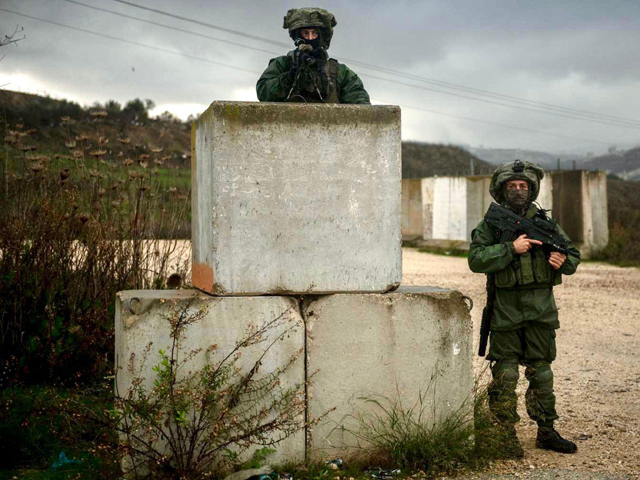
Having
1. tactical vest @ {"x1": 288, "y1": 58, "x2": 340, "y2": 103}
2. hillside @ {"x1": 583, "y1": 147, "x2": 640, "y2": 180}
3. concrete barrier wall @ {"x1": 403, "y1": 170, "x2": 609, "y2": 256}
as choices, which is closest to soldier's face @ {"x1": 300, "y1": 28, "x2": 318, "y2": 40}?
tactical vest @ {"x1": 288, "y1": 58, "x2": 340, "y2": 103}

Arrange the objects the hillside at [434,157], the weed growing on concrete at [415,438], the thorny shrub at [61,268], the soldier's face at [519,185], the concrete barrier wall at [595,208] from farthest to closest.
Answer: the hillside at [434,157] < the concrete barrier wall at [595,208] < the thorny shrub at [61,268] < the soldier's face at [519,185] < the weed growing on concrete at [415,438]

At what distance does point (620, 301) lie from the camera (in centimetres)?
1044

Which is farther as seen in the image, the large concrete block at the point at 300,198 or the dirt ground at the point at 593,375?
the dirt ground at the point at 593,375

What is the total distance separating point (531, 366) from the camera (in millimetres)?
3975

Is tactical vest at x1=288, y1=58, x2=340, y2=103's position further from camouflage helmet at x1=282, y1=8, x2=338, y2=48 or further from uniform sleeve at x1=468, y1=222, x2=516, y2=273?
uniform sleeve at x1=468, y1=222, x2=516, y2=273

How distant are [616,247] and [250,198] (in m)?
15.5

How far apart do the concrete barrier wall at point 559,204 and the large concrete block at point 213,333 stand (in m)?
14.4

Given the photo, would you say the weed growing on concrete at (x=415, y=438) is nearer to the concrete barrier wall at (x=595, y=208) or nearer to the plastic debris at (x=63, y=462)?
the plastic debris at (x=63, y=462)

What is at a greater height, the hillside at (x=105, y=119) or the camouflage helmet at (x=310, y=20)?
the hillside at (x=105, y=119)

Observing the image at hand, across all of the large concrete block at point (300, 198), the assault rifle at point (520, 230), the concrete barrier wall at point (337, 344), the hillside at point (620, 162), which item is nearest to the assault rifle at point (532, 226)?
the assault rifle at point (520, 230)

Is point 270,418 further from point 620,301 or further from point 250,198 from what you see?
point 620,301

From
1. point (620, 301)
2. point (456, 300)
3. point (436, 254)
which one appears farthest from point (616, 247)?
point (456, 300)

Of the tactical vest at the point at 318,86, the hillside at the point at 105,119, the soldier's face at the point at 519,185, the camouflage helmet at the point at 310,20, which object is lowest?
the soldier's face at the point at 519,185

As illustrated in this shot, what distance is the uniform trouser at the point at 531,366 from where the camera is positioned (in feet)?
12.8
